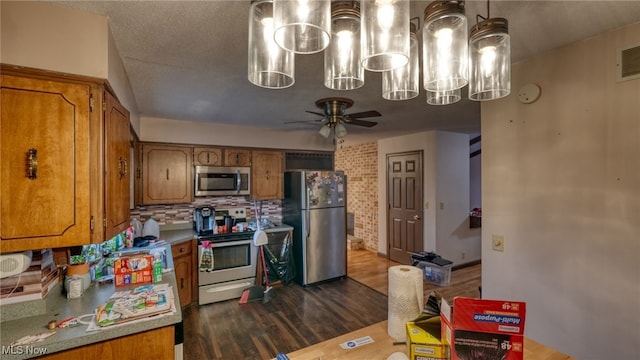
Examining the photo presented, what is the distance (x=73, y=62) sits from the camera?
136 centimetres

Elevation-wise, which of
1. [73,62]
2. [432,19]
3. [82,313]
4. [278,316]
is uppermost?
[73,62]

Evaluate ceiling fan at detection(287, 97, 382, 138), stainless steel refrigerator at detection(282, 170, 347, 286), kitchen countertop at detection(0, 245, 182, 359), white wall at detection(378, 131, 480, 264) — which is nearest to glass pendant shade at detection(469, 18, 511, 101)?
ceiling fan at detection(287, 97, 382, 138)

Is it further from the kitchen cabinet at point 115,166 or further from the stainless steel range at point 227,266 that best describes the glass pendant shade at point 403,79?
the stainless steel range at point 227,266

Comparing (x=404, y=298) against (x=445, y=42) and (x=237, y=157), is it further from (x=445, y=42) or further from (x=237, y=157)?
(x=237, y=157)

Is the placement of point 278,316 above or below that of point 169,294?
below

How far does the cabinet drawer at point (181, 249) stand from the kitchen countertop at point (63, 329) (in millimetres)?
1391

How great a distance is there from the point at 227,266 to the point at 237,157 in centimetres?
153

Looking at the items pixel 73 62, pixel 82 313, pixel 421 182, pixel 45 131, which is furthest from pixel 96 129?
pixel 421 182

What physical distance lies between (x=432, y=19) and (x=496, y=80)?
33cm

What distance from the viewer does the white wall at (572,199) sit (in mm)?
1512

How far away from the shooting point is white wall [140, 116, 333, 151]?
366cm

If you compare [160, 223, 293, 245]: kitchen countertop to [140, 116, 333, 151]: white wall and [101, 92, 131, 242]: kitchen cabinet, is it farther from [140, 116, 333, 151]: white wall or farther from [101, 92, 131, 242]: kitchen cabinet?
[101, 92, 131, 242]: kitchen cabinet

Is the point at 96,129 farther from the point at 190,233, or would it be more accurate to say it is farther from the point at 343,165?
the point at 343,165

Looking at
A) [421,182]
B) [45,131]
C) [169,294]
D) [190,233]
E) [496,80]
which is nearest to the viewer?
[496,80]
